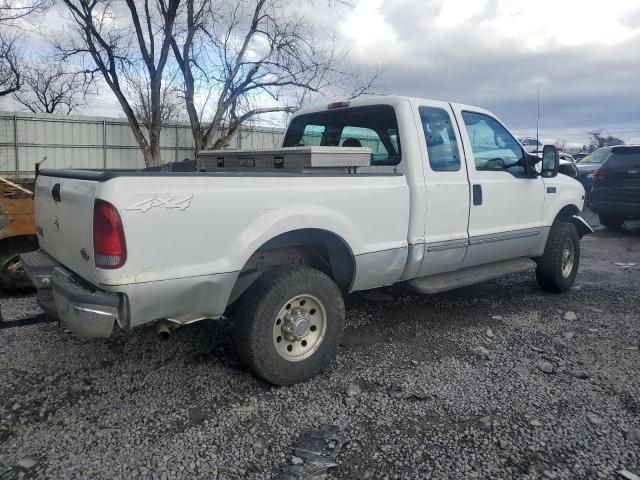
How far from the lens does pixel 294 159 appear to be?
389cm

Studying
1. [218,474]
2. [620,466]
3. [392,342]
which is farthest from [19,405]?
[620,466]

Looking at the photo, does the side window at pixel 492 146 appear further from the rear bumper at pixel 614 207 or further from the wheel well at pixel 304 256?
the rear bumper at pixel 614 207

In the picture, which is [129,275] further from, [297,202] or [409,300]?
[409,300]

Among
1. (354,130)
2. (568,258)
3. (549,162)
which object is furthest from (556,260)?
(354,130)

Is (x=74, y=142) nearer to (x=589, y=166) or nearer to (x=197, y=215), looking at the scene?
(x=589, y=166)

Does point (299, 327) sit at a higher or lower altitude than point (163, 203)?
lower

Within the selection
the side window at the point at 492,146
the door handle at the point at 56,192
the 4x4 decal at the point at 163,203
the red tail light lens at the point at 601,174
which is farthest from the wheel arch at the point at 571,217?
the red tail light lens at the point at 601,174

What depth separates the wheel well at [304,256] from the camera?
349 centimetres

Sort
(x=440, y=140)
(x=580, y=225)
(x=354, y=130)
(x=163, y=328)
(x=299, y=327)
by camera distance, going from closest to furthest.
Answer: (x=163, y=328) < (x=299, y=327) < (x=440, y=140) < (x=354, y=130) < (x=580, y=225)

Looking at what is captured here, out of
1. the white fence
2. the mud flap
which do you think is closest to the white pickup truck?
the mud flap

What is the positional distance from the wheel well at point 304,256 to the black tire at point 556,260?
290cm

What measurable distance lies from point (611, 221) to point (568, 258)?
607 centimetres

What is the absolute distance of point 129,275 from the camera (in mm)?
2785

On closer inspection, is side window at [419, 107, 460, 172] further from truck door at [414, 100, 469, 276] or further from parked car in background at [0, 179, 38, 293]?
parked car in background at [0, 179, 38, 293]
